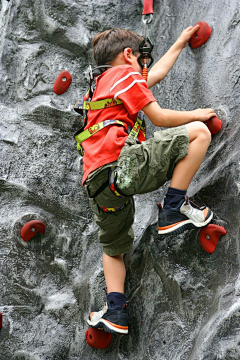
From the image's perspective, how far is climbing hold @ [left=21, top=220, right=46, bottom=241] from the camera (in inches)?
104

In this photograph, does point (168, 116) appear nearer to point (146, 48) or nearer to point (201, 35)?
point (146, 48)

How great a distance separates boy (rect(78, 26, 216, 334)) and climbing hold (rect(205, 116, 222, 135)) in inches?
2.0

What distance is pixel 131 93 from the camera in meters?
2.02

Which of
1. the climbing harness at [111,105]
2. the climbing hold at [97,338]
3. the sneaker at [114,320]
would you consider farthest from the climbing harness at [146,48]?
the climbing hold at [97,338]

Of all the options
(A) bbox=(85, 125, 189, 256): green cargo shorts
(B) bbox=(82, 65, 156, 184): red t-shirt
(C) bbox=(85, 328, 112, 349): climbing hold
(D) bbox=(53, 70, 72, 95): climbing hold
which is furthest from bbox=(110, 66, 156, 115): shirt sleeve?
(C) bbox=(85, 328, 112, 349): climbing hold

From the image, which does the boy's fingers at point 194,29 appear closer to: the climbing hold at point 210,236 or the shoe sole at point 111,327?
the climbing hold at point 210,236

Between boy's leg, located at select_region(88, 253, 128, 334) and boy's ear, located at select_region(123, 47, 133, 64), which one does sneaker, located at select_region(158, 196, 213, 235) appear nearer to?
boy's leg, located at select_region(88, 253, 128, 334)

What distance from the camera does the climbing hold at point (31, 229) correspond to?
8.63 ft

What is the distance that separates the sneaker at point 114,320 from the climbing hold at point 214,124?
1067mm

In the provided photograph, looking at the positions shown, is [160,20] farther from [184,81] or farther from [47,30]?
[47,30]

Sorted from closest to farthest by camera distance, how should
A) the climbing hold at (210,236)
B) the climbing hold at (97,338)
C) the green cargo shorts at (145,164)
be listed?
1. the green cargo shorts at (145,164)
2. the climbing hold at (210,236)
3. the climbing hold at (97,338)

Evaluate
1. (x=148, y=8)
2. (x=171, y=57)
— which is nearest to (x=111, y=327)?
(x=171, y=57)

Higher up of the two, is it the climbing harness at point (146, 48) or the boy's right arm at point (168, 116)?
the climbing harness at point (146, 48)

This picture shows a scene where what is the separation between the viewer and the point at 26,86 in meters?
2.96
